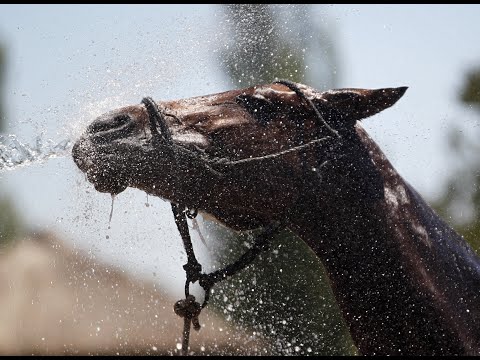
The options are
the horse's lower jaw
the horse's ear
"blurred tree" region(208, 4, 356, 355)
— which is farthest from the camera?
"blurred tree" region(208, 4, 356, 355)

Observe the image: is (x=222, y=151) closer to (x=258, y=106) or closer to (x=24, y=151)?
(x=258, y=106)

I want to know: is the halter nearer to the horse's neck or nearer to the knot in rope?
the knot in rope

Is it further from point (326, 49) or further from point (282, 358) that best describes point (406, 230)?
point (326, 49)

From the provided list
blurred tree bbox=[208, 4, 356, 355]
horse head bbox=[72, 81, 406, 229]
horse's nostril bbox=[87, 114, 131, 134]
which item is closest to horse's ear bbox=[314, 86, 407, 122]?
horse head bbox=[72, 81, 406, 229]

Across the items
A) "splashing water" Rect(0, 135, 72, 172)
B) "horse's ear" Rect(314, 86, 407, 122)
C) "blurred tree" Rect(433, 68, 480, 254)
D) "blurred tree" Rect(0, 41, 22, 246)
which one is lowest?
"blurred tree" Rect(0, 41, 22, 246)

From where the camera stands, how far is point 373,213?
3.00 meters

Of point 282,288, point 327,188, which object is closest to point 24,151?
point 327,188

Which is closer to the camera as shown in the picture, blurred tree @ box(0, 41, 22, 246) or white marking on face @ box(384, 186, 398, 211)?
white marking on face @ box(384, 186, 398, 211)

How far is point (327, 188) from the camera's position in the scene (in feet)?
9.94

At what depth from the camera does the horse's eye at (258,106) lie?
315 cm

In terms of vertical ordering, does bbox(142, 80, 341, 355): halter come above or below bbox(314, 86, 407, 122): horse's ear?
below

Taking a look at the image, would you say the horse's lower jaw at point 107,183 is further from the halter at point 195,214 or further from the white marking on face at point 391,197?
the white marking on face at point 391,197

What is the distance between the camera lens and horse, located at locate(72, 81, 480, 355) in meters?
2.97

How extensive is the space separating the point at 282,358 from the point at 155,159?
8.24 feet
